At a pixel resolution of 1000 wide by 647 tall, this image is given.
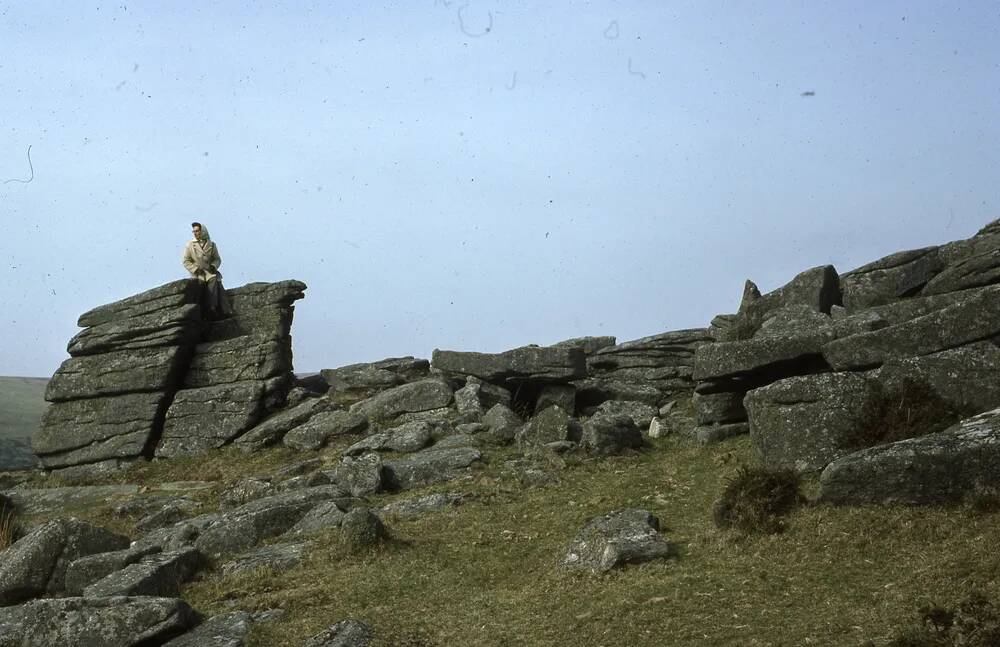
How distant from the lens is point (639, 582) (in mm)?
13703

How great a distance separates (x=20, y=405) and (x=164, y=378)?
4220 cm

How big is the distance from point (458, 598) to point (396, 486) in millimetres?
8743

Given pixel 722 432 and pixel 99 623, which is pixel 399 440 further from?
pixel 99 623

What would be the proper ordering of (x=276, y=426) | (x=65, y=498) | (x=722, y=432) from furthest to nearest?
(x=276, y=426) → (x=65, y=498) → (x=722, y=432)

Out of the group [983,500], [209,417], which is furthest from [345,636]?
[209,417]

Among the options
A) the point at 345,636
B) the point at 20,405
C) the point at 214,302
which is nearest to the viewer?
the point at 345,636

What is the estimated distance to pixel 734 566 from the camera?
13.9 metres

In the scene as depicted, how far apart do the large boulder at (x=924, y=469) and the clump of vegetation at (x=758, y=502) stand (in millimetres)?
737

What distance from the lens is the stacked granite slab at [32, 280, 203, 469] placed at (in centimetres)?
3388

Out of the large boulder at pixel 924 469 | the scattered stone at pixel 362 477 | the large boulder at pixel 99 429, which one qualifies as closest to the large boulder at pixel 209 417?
the large boulder at pixel 99 429

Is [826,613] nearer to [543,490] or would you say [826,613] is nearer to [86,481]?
[543,490]

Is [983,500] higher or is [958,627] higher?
[983,500]

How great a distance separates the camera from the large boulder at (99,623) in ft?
44.5

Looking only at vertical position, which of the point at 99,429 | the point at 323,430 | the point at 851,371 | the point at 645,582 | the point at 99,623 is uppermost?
the point at 99,429
